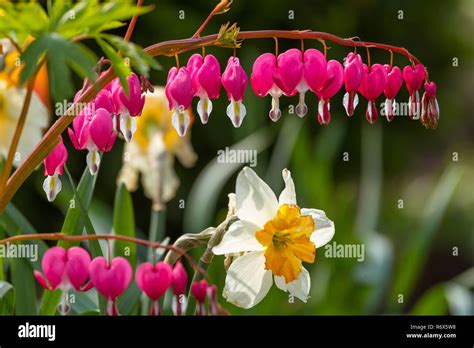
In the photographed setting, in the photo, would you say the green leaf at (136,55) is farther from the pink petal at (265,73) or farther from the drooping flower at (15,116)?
the drooping flower at (15,116)

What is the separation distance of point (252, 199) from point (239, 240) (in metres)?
0.07

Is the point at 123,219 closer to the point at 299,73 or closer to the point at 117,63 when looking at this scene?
the point at 299,73

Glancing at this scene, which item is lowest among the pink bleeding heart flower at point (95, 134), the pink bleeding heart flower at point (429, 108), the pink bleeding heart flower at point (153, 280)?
the pink bleeding heart flower at point (153, 280)

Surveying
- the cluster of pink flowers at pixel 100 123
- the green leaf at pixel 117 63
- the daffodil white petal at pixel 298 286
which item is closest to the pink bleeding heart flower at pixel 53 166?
the cluster of pink flowers at pixel 100 123

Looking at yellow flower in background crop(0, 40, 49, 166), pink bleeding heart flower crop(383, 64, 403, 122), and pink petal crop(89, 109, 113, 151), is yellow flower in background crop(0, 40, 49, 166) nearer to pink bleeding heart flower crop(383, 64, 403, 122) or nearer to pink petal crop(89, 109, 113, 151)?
pink petal crop(89, 109, 113, 151)

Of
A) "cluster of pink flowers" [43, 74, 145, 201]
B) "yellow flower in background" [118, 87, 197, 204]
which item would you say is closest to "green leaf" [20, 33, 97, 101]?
"cluster of pink flowers" [43, 74, 145, 201]

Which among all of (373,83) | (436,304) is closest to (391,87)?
(373,83)

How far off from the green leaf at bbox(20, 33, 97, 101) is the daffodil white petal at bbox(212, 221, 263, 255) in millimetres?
356

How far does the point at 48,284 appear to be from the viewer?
4.37 feet

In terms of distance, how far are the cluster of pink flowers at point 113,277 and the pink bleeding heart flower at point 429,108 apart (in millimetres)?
406

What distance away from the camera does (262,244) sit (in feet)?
4.38

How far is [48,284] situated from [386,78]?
0.58m

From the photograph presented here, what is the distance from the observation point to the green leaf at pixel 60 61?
1.04m

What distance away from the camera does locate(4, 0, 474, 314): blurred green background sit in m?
2.65
